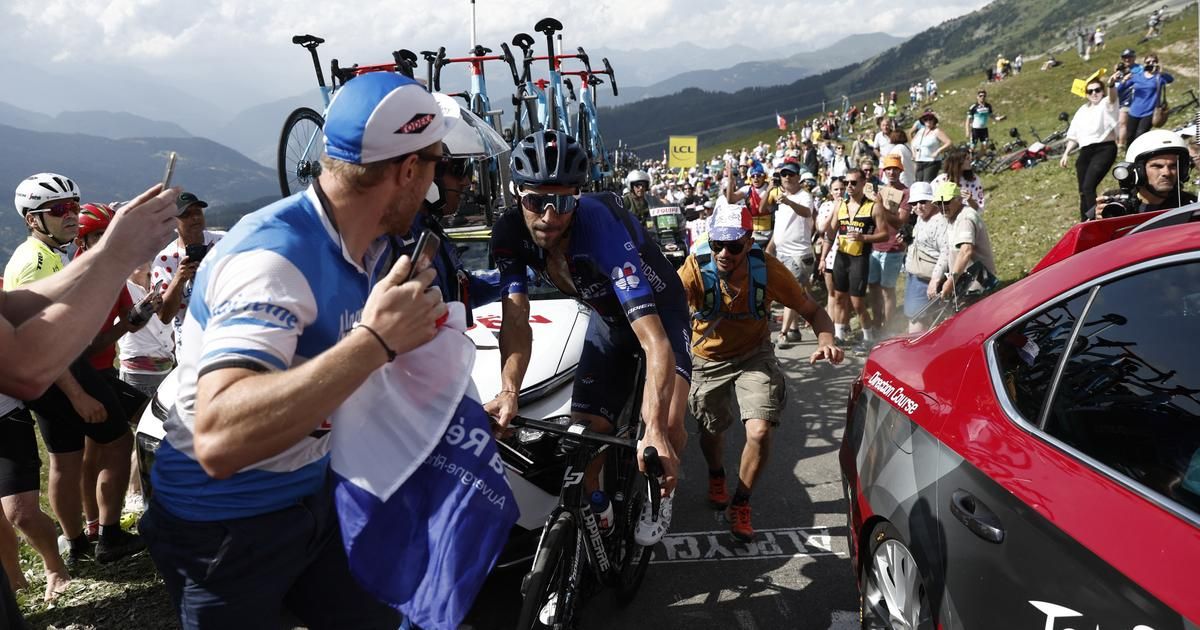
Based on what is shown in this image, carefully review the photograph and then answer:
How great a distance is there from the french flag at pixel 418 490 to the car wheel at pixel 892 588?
140 centimetres

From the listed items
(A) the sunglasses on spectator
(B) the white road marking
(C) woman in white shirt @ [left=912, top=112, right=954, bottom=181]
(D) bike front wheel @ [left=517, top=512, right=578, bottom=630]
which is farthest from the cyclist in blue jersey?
(C) woman in white shirt @ [left=912, top=112, right=954, bottom=181]

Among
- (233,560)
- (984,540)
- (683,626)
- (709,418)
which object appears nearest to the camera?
(233,560)

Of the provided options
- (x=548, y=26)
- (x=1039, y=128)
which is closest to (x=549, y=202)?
(x=548, y=26)

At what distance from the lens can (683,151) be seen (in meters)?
20.8

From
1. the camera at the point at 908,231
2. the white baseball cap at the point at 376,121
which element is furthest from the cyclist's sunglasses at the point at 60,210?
the camera at the point at 908,231

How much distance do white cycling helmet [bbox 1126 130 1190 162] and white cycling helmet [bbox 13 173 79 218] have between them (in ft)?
20.6

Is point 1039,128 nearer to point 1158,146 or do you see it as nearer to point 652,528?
point 1158,146

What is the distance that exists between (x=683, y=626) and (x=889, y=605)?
1.15 metres

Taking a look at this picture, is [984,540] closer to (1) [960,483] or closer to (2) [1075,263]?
(1) [960,483]

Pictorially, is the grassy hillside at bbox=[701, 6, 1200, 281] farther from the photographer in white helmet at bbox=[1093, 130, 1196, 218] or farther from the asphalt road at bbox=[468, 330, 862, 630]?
the asphalt road at bbox=[468, 330, 862, 630]

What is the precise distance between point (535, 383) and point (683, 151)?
59.3 feet

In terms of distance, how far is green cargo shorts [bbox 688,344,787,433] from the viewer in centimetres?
435

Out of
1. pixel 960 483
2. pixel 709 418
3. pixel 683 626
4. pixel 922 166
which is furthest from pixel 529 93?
pixel 960 483

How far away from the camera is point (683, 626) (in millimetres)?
3385
